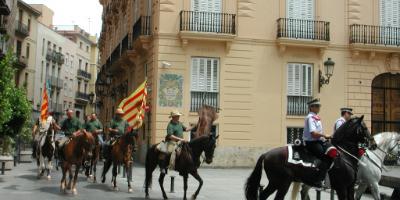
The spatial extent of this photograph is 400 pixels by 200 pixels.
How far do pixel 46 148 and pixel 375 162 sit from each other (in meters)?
10.0

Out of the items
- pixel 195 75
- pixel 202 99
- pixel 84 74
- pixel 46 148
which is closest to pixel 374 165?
pixel 46 148

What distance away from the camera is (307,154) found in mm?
9875

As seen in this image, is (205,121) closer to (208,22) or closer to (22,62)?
(208,22)

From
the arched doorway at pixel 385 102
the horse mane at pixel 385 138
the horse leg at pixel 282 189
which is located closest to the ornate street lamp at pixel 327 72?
the arched doorway at pixel 385 102

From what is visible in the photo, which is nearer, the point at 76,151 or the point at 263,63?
the point at 76,151

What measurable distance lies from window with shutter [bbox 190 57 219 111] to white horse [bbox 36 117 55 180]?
9.23 m

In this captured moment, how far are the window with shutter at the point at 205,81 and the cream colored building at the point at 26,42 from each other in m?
36.1

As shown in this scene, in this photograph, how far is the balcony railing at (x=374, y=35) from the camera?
87.7 feet

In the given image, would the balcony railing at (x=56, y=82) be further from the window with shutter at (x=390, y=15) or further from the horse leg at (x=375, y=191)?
the horse leg at (x=375, y=191)

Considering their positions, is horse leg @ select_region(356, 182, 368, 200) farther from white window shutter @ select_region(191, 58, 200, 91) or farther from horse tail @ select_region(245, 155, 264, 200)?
white window shutter @ select_region(191, 58, 200, 91)

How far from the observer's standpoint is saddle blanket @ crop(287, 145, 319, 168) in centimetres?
973

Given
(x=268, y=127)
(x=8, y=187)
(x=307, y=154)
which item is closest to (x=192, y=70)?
(x=268, y=127)

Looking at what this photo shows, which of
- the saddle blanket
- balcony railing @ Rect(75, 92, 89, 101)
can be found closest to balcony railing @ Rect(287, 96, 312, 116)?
the saddle blanket

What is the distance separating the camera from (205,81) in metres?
25.4
